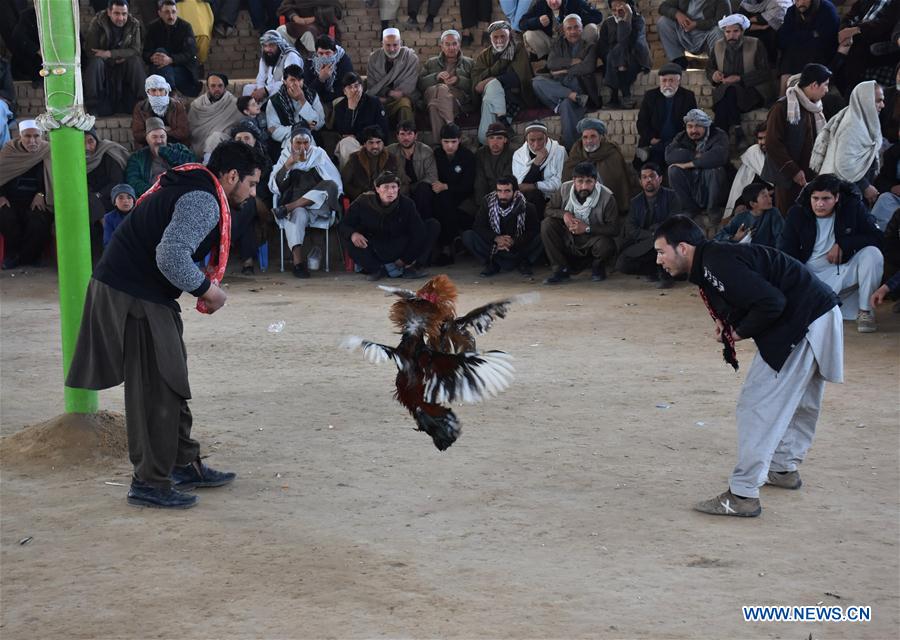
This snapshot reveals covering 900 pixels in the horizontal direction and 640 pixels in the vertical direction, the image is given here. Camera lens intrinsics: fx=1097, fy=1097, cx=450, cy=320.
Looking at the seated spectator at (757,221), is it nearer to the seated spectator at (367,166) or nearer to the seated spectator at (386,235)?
the seated spectator at (386,235)

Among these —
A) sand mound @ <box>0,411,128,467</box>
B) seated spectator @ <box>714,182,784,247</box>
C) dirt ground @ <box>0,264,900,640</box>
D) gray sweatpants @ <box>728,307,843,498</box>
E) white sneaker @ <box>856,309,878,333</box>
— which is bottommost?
dirt ground @ <box>0,264,900,640</box>

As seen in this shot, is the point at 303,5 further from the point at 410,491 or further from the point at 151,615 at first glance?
the point at 151,615

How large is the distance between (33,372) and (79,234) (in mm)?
2115

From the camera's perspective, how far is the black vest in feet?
15.0

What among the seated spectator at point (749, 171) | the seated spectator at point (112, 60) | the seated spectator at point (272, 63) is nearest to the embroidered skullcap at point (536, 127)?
the seated spectator at point (749, 171)

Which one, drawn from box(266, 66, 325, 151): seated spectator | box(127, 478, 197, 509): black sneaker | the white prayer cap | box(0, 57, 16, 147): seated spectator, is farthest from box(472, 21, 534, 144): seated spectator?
box(127, 478, 197, 509): black sneaker

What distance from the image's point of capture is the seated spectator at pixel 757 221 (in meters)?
9.52

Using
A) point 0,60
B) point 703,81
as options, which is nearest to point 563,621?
point 703,81

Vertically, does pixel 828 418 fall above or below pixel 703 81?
below

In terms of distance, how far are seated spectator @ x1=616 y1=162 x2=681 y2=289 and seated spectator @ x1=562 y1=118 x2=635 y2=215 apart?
45 cm

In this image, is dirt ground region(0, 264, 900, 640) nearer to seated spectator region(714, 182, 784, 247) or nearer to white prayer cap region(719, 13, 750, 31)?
seated spectator region(714, 182, 784, 247)

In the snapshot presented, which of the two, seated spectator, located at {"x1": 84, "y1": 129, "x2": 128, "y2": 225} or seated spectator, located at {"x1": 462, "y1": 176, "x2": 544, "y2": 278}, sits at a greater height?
seated spectator, located at {"x1": 84, "y1": 129, "x2": 128, "y2": 225}

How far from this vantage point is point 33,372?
284 inches

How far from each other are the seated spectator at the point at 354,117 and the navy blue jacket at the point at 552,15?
2173 millimetres
